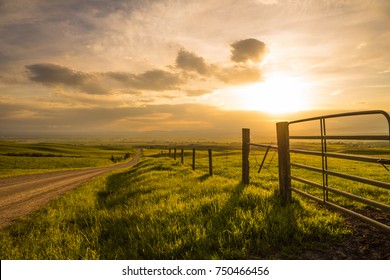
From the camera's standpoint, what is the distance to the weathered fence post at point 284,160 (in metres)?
7.30

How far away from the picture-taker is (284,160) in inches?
290

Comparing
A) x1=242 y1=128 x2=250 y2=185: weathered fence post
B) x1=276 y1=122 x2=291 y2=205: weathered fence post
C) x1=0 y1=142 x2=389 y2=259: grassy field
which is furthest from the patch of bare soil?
x1=242 y1=128 x2=250 y2=185: weathered fence post

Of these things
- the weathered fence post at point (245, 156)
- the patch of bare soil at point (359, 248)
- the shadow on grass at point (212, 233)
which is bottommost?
the patch of bare soil at point (359, 248)

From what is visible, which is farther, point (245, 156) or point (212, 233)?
point (245, 156)

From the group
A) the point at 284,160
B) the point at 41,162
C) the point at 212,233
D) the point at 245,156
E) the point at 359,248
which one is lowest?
the point at 41,162

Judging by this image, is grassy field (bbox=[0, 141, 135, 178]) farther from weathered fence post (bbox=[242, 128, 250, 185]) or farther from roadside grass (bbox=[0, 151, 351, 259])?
weathered fence post (bbox=[242, 128, 250, 185])

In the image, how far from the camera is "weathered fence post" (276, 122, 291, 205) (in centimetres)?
730

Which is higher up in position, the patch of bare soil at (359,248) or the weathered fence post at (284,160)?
the weathered fence post at (284,160)

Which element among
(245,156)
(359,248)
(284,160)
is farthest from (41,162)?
(359,248)

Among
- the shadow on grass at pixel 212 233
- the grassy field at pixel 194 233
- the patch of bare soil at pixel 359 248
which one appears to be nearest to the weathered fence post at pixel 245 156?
the grassy field at pixel 194 233

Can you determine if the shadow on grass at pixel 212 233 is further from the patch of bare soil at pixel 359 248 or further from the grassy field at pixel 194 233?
the patch of bare soil at pixel 359 248

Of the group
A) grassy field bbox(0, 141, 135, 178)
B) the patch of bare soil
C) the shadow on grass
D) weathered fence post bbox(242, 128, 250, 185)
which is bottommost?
grassy field bbox(0, 141, 135, 178)

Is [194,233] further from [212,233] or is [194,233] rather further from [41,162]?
[41,162]
